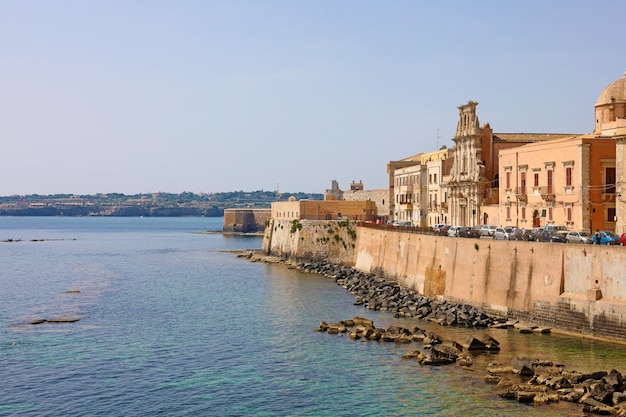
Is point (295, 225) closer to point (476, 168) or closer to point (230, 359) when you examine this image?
point (476, 168)

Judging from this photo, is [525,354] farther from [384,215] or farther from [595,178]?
[384,215]

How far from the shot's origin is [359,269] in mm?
63375

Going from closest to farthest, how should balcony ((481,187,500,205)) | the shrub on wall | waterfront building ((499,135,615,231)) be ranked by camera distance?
waterfront building ((499,135,615,231)), balcony ((481,187,500,205)), the shrub on wall

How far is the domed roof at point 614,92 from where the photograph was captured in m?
48.7

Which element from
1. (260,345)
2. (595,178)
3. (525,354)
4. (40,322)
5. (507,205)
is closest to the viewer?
(525,354)

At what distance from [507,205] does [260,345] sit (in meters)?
26.0

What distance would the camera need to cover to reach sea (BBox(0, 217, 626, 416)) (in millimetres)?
25234

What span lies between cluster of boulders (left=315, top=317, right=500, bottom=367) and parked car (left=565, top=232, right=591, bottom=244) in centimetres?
786

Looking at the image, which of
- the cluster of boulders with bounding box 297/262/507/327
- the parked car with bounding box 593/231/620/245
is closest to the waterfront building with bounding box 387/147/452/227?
the cluster of boulders with bounding box 297/262/507/327

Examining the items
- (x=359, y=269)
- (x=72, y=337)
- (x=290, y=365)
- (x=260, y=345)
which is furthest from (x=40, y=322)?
(x=359, y=269)

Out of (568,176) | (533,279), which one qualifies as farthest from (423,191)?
(533,279)

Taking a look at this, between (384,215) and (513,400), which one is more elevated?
(384,215)

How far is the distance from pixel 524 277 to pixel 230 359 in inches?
551

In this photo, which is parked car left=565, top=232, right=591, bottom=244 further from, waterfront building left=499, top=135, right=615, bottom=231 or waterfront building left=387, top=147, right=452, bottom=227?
waterfront building left=387, top=147, right=452, bottom=227
